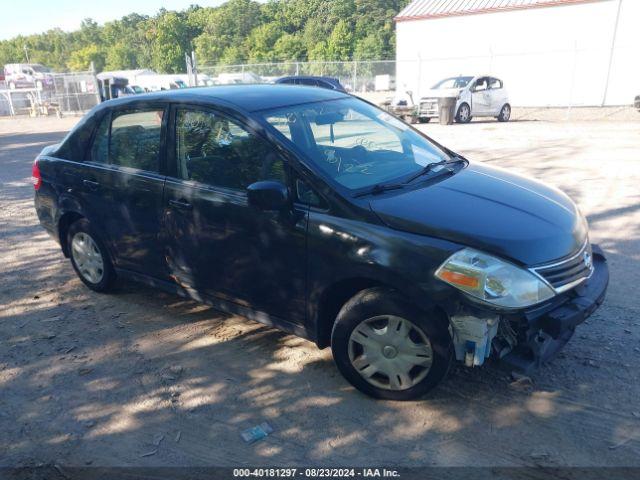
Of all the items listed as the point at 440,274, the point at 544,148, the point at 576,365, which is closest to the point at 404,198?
the point at 440,274

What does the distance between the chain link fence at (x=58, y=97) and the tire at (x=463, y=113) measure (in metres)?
18.5

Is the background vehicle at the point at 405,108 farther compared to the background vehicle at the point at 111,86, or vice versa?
the background vehicle at the point at 111,86

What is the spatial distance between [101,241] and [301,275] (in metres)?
2.19

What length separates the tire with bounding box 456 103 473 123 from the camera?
18.7m

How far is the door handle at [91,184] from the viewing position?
436 centimetres

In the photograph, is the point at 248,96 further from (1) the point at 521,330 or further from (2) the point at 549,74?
(2) the point at 549,74

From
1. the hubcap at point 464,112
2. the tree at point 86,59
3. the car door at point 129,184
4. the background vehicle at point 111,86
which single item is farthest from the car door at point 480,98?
the tree at point 86,59

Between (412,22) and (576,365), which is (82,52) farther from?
(576,365)

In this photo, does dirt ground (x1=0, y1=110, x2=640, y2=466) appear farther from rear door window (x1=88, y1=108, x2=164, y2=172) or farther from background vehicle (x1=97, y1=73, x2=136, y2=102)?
background vehicle (x1=97, y1=73, x2=136, y2=102)

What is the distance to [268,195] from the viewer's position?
122 inches

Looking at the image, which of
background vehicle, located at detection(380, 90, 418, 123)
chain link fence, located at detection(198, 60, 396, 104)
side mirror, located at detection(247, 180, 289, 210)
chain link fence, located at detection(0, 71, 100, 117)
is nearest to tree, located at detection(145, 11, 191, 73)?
chain link fence, located at detection(198, 60, 396, 104)

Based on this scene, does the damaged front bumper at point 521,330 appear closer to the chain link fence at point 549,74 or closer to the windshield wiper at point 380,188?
the windshield wiper at point 380,188

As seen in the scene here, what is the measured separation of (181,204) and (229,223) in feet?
1.55

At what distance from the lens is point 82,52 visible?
355 feet
